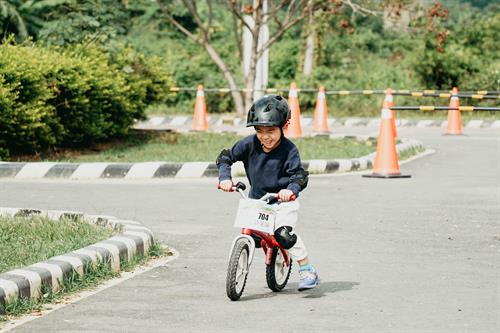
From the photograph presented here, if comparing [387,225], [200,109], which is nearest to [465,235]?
[387,225]

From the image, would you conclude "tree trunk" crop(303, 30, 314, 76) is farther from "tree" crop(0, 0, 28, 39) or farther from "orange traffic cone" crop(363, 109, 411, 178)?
"orange traffic cone" crop(363, 109, 411, 178)

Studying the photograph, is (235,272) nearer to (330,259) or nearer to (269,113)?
(269,113)

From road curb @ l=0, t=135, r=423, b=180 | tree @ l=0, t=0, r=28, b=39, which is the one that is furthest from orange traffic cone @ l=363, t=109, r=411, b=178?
tree @ l=0, t=0, r=28, b=39

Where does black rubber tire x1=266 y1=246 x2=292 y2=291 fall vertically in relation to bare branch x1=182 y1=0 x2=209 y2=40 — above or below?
below

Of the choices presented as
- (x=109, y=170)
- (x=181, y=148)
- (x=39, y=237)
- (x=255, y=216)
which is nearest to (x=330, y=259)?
(x=255, y=216)

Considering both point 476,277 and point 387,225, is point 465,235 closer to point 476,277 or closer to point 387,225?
point 387,225

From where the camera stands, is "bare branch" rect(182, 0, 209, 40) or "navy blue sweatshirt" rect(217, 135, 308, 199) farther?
"bare branch" rect(182, 0, 209, 40)

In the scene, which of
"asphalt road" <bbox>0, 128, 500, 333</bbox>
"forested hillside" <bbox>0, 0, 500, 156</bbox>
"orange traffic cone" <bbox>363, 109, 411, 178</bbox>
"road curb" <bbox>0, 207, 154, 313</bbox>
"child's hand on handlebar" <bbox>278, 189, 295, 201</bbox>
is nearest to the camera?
"asphalt road" <bbox>0, 128, 500, 333</bbox>

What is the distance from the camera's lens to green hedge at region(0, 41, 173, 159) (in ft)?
54.9

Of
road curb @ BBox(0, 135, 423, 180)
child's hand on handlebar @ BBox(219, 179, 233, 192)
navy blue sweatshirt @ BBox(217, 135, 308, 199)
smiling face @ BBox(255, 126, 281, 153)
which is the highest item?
smiling face @ BBox(255, 126, 281, 153)

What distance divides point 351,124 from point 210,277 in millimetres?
22896

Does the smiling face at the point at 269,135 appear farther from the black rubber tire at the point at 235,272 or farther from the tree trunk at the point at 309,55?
the tree trunk at the point at 309,55

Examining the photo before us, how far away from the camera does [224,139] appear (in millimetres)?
22297

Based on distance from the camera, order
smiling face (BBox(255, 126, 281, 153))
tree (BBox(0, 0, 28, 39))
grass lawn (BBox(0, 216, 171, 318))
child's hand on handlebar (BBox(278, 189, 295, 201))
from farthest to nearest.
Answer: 1. tree (BBox(0, 0, 28, 39))
2. smiling face (BBox(255, 126, 281, 153))
3. child's hand on handlebar (BBox(278, 189, 295, 201))
4. grass lawn (BBox(0, 216, 171, 318))
